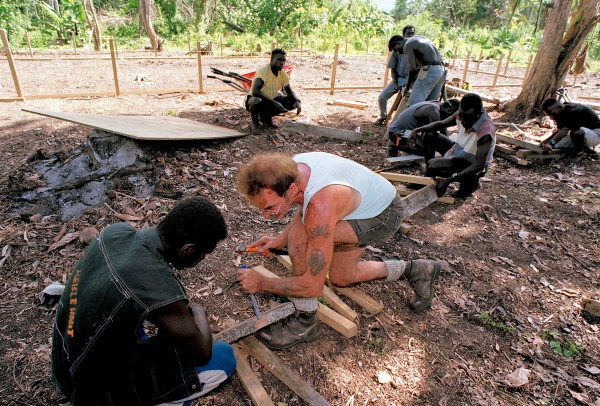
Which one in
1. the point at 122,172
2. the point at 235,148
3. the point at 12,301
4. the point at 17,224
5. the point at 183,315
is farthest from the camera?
the point at 235,148

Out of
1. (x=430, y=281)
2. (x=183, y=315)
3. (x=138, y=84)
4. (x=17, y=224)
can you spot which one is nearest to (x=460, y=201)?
(x=430, y=281)

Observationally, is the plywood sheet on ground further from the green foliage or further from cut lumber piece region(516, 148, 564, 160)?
cut lumber piece region(516, 148, 564, 160)

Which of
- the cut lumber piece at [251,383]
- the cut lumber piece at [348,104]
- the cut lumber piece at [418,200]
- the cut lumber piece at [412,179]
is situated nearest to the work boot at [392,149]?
the cut lumber piece at [412,179]

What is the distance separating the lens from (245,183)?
224 centimetres

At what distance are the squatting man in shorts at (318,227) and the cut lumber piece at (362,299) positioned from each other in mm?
128

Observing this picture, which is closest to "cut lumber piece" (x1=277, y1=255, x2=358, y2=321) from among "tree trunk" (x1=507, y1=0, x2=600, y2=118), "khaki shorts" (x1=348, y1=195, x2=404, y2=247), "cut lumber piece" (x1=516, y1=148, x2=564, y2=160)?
"khaki shorts" (x1=348, y1=195, x2=404, y2=247)

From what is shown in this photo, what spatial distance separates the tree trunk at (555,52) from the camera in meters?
7.88

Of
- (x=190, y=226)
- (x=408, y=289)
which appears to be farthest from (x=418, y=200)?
(x=190, y=226)

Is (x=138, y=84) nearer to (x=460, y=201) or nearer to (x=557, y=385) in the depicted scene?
(x=460, y=201)

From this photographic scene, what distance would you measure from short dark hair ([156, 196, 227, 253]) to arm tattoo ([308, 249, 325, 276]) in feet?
2.58

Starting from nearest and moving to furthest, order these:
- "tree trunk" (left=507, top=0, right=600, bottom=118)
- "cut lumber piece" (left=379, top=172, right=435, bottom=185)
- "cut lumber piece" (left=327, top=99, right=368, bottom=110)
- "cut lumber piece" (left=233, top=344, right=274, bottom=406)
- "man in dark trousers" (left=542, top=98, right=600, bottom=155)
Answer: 1. "cut lumber piece" (left=233, top=344, right=274, bottom=406)
2. "cut lumber piece" (left=379, top=172, right=435, bottom=185)
3. "man in dark trousers" (left=542, top=98, right=600, bottom=155)
4. "tree trunk" (left=507, top=0, right=600, bottom=118)
5. "cut lumber piece" (left=327, top=99, right=368, bottom=110)

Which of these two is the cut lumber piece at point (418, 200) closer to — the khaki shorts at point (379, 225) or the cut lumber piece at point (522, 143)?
the khaki shorts at point (379, 225)

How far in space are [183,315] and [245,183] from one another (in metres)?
0.91

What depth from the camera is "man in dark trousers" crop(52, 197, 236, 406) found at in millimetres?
1501
